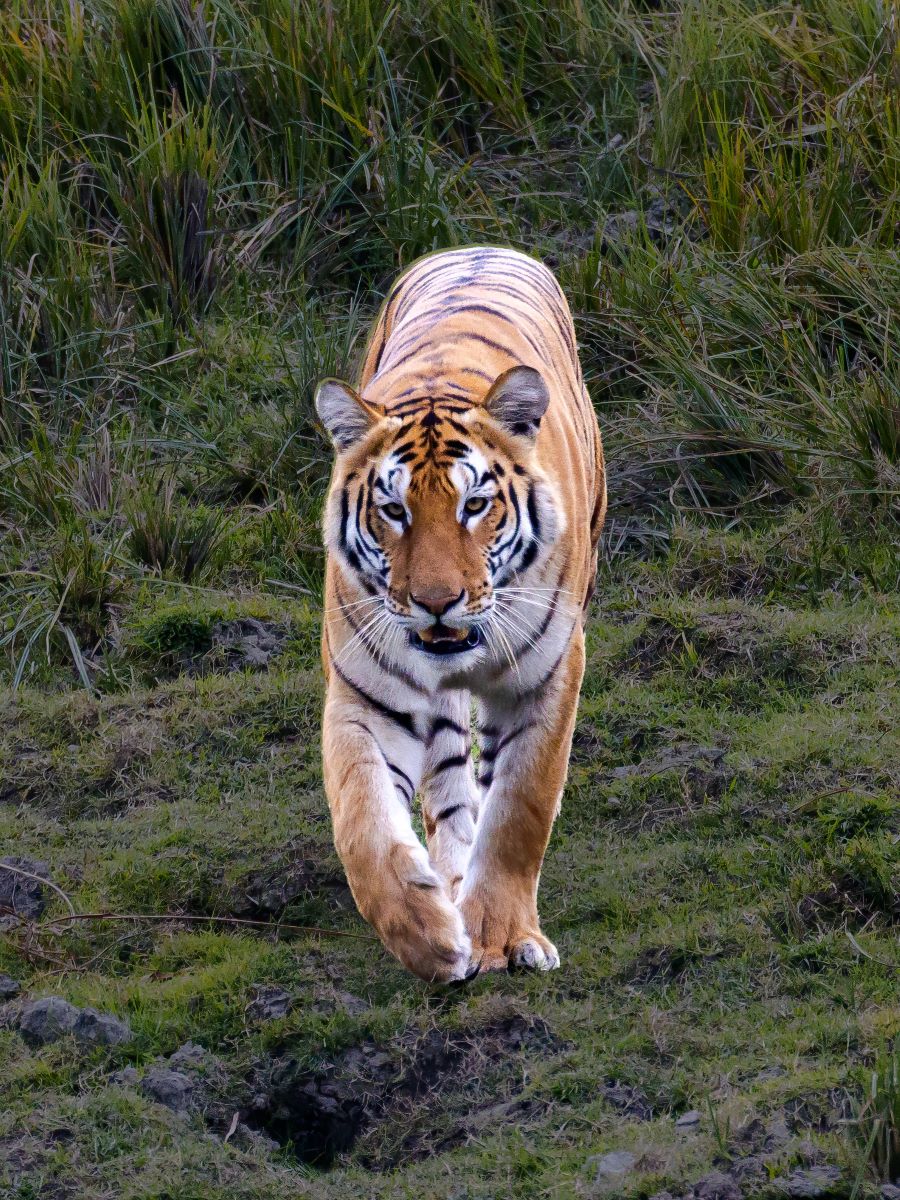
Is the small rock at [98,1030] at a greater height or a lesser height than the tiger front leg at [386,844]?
lesser

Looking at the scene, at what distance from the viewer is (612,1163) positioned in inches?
123

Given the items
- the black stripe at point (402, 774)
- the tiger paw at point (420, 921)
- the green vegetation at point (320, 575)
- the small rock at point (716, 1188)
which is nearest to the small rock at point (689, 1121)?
the green vegetation at point (320, 575)

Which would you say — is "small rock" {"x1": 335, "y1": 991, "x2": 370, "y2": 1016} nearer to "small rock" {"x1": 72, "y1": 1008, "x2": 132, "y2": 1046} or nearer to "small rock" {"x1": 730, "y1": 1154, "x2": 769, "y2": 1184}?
"small rock" {"x1": 72, "y1": 1008, "x2": 132, "y2": 1046}

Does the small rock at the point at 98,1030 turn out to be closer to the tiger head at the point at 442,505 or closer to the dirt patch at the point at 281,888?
the dirt patch at the point at 281,888

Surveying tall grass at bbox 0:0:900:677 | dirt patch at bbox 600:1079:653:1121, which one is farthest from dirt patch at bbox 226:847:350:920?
tall grass at bbox 0:0:900:677

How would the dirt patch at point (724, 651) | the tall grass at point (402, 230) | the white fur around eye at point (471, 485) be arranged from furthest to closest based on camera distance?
the tall grass at point (402, 230) → the dirt patch at point (724, 651) → the white fur around eye at point (471, 485)

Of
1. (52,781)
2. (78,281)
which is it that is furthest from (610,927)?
(78,281)

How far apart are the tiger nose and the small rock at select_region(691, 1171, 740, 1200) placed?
1.18 metres

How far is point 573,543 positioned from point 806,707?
131cm

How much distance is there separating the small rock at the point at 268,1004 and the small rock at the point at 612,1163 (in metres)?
0.93

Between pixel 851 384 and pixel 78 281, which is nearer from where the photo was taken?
pixel 851 384

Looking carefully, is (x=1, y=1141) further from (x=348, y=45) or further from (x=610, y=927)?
(x=348, y=45)

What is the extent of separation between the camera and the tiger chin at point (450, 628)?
3566mm

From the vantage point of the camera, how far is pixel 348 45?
7816mm
